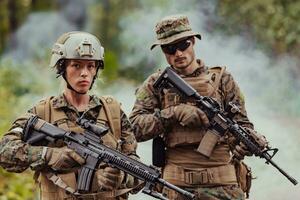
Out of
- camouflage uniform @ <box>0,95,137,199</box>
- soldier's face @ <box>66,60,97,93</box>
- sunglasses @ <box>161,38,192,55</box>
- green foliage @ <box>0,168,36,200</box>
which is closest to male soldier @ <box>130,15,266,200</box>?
sunglasses @ <box>161,38,192,55</box>

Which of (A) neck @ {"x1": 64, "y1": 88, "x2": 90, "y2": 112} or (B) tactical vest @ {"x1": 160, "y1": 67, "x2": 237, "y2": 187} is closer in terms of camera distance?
(A) neck @ {"x1": 64, "y1": 88, "x2": 90, "y2": 112}

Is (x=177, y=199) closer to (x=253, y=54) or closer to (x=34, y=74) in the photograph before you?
(x=253, y=54)

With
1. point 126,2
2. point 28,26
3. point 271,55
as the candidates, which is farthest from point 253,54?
point 28,26

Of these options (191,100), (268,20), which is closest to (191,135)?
(191,100)

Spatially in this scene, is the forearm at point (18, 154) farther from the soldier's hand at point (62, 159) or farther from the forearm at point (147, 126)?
the forearm at point (147, 126)

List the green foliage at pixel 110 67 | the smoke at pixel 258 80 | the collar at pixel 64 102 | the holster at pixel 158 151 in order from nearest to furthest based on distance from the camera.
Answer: the collar at pixel 64 102 < the holster at pixel 158 151 < the smoke at pixel 258 80 < the green foliage at pixel 110 67

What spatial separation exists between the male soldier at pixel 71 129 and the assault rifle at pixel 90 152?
50 millimetres

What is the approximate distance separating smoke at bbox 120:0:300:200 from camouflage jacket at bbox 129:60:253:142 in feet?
9.36

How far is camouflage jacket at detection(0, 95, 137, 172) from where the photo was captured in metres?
5.23

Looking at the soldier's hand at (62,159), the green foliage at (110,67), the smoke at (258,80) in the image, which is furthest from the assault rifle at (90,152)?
the green foliage at (110,67)

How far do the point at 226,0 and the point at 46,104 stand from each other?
8.67 m

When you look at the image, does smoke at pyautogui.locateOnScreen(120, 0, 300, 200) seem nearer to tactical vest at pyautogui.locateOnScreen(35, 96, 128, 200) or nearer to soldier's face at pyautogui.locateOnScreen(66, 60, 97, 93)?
tactical vest at pyautogui.locateOnScreen(35, 96, 128, 200)

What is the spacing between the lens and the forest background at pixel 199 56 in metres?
10.2

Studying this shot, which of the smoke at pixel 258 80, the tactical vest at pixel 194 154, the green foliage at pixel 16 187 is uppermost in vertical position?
the smoke at pixel 258 80
